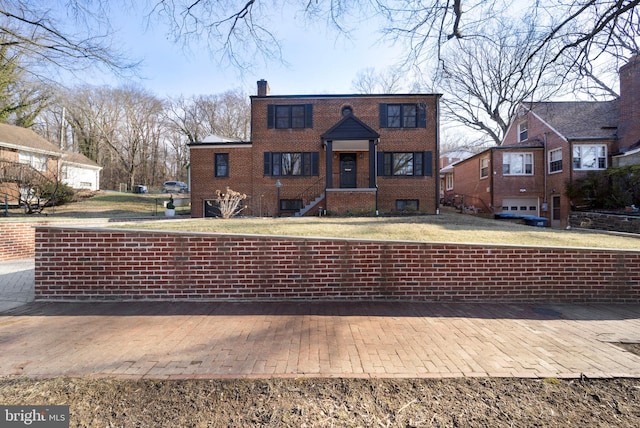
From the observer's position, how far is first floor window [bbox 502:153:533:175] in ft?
69.2

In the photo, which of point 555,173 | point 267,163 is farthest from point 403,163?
point 555,173

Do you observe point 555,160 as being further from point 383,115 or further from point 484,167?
point 383,115

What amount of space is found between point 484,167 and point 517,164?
204 cm

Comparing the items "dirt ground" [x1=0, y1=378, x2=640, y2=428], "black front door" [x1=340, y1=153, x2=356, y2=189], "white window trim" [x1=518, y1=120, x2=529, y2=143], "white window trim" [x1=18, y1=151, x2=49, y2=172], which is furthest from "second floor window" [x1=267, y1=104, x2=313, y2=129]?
"white window trim" [x1=18, y1=151, x2=49, y2=172]

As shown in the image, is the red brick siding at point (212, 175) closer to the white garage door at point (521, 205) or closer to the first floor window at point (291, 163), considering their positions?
the first floor window at point (291, 163)

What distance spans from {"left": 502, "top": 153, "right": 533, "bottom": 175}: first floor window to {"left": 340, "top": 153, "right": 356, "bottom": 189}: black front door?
10.3m

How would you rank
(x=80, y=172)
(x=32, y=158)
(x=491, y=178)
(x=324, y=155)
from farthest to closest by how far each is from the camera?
(x=80, y=172)
(x=32, y=158)
(x=491, y=178)
(x=324, y=155)

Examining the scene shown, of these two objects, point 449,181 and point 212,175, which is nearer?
point 212,175

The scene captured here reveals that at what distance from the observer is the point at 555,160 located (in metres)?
Result: 20.1

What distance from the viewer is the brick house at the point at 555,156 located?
1833cm

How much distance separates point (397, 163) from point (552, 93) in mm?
12231

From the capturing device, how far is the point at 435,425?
232cm

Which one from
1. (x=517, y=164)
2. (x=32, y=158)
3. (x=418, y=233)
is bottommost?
(x=418, y=233)

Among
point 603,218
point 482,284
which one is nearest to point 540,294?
point 482,284
